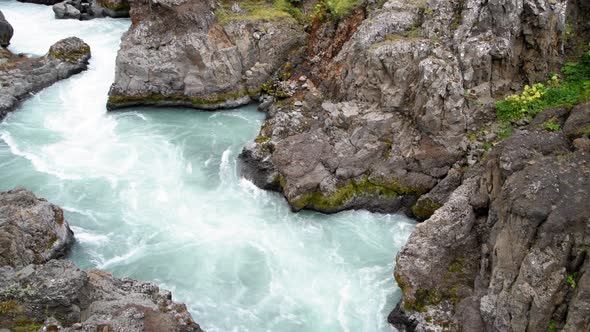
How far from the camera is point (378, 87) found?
21484 millimetres

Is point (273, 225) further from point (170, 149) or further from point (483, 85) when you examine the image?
point (483, 85)

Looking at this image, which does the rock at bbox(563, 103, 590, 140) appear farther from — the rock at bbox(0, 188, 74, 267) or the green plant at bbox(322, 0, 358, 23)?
the rock at bbox(0, 188, 74, 267)

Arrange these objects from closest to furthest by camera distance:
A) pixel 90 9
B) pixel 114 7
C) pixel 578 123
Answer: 1. pixel 578 123
2. pixel 114 7
3. pixel 90 9

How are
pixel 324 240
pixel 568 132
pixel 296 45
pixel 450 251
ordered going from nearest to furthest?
1. pixel 568 132
2. pixel 450 251
3. pixel 324 240
4. pixel 296 45

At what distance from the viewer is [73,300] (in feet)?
43.5

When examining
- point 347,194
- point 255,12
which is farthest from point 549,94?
point 255,12

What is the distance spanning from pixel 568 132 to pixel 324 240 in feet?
28.0

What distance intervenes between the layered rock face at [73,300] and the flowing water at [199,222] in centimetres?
177

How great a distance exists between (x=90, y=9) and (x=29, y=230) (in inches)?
952

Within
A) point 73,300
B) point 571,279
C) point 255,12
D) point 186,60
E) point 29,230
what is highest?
point 571,279

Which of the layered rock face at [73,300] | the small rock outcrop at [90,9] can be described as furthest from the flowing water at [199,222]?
the small rock outcrop at [90,9]

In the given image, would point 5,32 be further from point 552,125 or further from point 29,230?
point 552,125

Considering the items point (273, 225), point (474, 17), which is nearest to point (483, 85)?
point (474, 17)

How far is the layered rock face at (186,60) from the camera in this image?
26641mm
